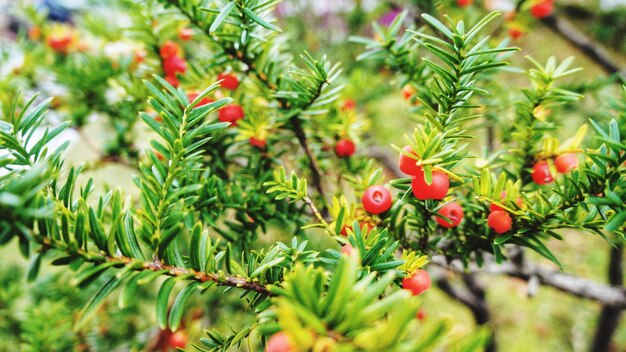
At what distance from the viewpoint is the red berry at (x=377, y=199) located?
2.21ft

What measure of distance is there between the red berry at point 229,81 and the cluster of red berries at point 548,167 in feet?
2.21

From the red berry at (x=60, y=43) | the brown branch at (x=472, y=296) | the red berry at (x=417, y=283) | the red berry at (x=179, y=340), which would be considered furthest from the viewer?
the brown branch at (x=472, y=296)

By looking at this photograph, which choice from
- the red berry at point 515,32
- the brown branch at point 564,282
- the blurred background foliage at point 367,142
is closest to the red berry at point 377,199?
the blurred background foliage at point 367,142

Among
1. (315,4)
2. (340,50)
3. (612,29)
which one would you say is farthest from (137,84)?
(612,29)

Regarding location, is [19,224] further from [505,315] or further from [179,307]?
[505,315]

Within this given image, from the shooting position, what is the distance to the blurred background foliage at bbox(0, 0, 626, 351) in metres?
1.28

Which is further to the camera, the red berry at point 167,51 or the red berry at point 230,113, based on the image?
the red berry at point 167,51

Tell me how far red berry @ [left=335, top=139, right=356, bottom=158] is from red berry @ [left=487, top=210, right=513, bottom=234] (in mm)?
426

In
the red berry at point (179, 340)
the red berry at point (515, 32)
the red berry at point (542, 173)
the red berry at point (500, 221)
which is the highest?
the red berry at point (515, 32)

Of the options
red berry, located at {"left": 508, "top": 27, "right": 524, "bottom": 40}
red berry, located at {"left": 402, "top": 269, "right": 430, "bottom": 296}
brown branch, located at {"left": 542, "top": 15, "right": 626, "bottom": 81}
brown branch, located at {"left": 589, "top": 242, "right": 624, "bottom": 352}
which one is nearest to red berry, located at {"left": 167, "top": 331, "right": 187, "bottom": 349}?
red berry, located at {"left": 402, "top": 269, "right": 430, "bottom": 296}

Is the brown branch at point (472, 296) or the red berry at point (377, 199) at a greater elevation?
the red berry at point (377, 199)

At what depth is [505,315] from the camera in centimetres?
287

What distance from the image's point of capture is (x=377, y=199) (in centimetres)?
68

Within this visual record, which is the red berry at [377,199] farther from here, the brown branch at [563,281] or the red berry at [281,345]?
the brown branch at [563,281]
